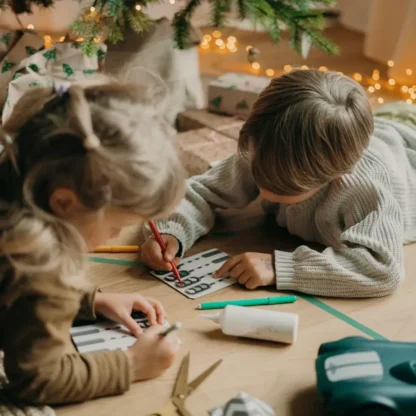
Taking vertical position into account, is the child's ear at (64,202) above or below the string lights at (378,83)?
above

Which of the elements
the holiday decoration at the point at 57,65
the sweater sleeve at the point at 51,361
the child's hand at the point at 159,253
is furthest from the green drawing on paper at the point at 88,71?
the sweater sleeve at the point at 51,361

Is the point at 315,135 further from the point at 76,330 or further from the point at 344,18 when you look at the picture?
the point at 344,18

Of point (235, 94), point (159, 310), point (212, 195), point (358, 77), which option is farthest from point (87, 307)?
point (358, 77)

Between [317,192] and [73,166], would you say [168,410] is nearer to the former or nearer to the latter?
[73,166]

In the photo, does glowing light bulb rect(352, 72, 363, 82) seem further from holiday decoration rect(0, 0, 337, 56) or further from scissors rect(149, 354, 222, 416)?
scissors rect(149, 354, 222, 416)

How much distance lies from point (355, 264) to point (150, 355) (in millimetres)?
423

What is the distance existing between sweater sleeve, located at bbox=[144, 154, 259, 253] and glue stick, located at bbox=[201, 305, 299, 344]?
288 mm

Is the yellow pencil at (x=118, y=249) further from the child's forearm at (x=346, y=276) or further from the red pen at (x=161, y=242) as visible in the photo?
the child's forearm at (x=346, y=276)

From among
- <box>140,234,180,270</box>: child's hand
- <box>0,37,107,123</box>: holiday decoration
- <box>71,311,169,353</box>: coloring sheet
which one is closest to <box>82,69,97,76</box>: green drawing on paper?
<box>0,37,107,123</box>: holiday decoration

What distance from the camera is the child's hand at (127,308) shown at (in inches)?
41.2

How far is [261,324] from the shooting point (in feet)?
3.42

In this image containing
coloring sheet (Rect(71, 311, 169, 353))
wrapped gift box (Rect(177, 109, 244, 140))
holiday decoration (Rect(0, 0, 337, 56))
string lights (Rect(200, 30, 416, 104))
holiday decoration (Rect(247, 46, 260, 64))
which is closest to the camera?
coloring sheet (Rect(71, 311, 169, 353))

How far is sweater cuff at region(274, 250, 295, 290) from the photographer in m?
1.19

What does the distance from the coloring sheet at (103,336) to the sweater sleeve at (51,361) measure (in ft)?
0.25
